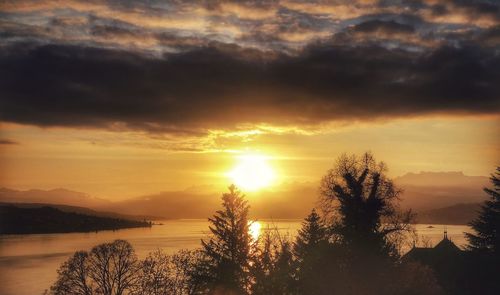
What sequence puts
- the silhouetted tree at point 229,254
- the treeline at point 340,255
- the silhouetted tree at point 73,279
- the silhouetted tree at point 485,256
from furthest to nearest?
1. the silhouetted tree at point 73,279
2. the silhouetted tree at point 485,256
3. the silhouetted tree at point 229,254
4. the treeline at point 340,255

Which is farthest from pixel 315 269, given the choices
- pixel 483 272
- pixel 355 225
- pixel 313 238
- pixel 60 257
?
pixel 60 257

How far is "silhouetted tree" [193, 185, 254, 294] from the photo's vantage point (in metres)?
42.4

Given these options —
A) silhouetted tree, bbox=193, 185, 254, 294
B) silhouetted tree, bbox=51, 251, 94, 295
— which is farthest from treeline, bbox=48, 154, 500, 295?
silhouetted tree, bbox=51, 251, 94, 295

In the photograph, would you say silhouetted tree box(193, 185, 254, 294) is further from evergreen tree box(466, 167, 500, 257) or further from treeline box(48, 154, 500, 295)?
evergreen tree box(466, 167, 500, 257)

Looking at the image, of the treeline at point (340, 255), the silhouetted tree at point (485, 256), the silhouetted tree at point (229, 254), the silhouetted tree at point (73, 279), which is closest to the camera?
the treeline at point (340, 255)

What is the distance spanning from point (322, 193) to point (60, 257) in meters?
144

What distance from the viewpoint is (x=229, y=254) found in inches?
1791

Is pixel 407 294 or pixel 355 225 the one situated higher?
pixel 355 225

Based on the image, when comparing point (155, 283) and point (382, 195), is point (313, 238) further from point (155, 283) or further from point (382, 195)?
point (155, 283)

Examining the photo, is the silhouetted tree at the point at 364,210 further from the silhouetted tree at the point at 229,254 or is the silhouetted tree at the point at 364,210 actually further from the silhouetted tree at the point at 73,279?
the silhouetted tree at the point at 73,279

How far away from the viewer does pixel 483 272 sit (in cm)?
5162

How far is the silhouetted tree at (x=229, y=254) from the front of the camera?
139 ft

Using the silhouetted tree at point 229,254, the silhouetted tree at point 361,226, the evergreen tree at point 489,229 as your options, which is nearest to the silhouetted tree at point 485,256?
the evergreen tree at point 489,229

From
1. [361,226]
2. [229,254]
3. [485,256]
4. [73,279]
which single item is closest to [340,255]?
[361,226]
